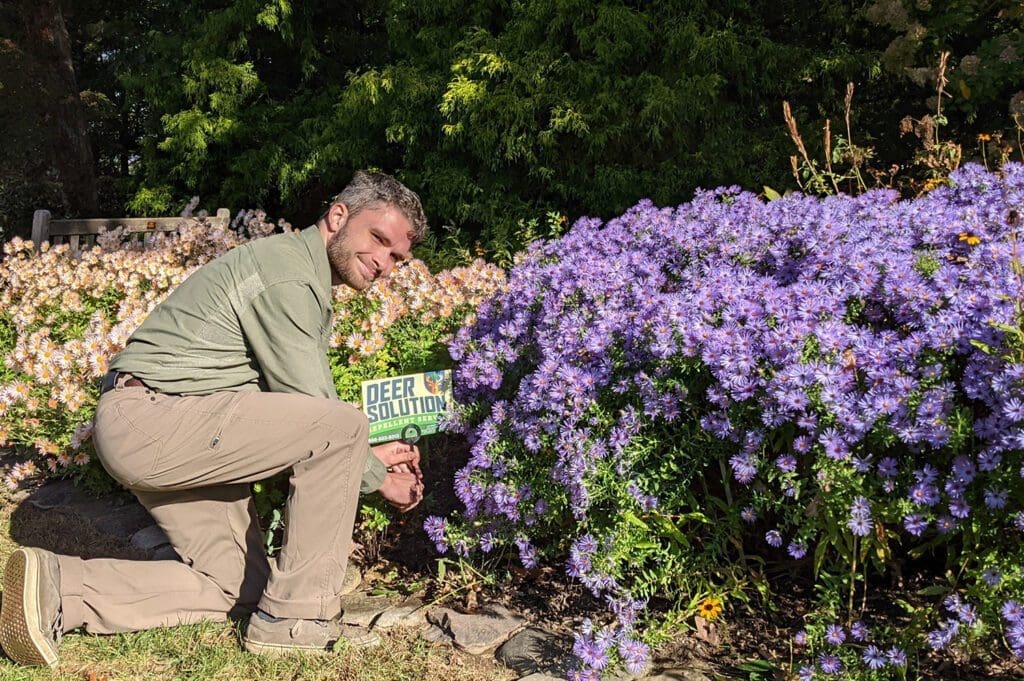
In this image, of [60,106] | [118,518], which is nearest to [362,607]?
[118,518]

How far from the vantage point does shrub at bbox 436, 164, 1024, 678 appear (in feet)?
6.64

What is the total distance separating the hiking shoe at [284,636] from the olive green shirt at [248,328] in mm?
440

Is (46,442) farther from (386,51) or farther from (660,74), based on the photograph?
(386,51)

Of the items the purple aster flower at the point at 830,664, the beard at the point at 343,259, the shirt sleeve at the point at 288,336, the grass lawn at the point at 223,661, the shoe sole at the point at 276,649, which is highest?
the beard at the point at 343,259

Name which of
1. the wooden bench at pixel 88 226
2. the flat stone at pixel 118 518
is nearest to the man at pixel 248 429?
the flat stone at pixel 118 518

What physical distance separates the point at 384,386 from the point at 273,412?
527mm

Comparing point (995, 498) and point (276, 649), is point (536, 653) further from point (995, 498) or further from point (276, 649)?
point (995, 498)

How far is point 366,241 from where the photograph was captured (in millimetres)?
2736

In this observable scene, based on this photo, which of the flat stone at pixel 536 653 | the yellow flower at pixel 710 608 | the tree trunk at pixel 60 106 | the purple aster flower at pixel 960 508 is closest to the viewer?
the purple aster flower at pixel 960 508

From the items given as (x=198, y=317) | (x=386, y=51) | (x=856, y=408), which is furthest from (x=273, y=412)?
(x=386, y=51)

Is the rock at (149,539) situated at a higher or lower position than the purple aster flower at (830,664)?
lower

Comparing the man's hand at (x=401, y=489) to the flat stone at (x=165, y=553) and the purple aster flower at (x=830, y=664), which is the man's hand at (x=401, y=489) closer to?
the flat stone at (x=165, y=553)

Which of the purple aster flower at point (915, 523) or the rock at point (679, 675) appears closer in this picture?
the purple aster flower at point (915, 523)

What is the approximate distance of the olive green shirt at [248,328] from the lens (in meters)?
2.60
